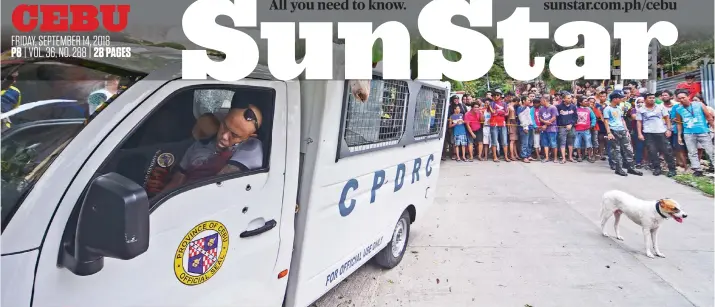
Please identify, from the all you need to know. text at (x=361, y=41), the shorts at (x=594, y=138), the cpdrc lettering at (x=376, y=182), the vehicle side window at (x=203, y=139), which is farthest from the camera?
the shorts at (x=594, y=138)

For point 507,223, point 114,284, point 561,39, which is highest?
point 561,39

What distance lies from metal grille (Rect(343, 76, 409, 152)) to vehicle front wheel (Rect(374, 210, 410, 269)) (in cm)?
90

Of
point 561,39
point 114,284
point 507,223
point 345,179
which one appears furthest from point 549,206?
point 114,284

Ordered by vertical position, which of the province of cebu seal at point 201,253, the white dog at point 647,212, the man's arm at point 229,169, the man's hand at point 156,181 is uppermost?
the man's arm at point 229,169

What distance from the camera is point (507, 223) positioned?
197 inches

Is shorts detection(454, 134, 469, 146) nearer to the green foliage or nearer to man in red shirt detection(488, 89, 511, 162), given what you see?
man in red shirt detection(488, 89, 511, 162)

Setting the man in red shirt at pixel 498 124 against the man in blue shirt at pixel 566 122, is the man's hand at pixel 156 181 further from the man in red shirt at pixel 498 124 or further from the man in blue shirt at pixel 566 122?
the man in blue shirt at pixel 566 122

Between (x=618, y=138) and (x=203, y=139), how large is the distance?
828cm

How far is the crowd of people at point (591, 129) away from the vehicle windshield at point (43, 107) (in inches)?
332

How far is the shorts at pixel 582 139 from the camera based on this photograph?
29.3 feet

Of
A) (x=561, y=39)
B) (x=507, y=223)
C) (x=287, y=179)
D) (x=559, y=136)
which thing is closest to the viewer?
(x=287, y=179)

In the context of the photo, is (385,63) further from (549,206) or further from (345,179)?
(549,206)

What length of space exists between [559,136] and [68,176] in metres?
9.50

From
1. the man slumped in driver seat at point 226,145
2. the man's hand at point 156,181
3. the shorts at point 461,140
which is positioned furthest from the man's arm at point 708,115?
the man's hand at point 156,181
